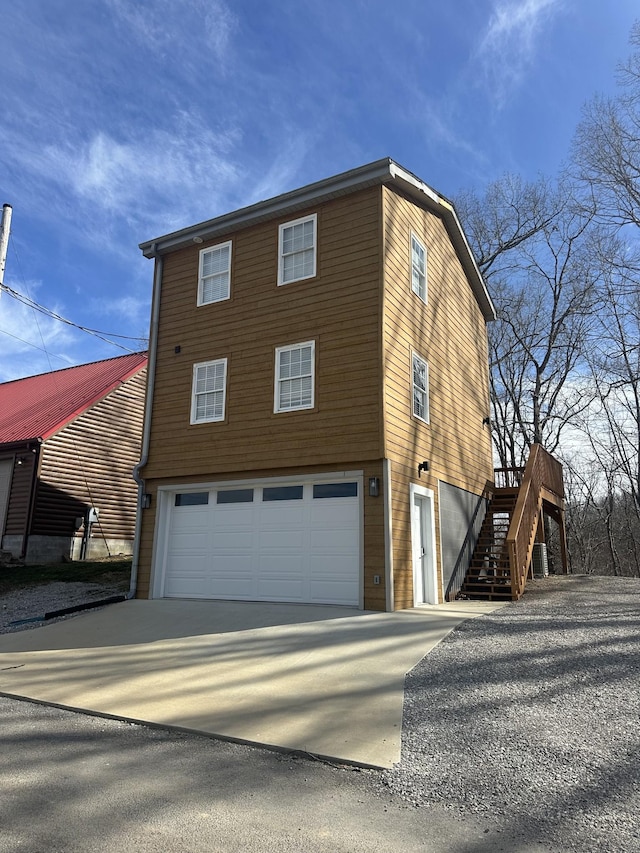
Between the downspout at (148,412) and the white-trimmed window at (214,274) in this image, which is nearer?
the downspout at (148,412)

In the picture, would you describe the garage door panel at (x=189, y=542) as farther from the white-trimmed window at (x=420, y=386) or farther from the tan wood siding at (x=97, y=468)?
the tan wood siding at (x=97, y=468)

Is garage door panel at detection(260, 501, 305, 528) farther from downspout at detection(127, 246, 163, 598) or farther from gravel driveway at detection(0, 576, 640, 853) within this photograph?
gravel driveway at detection(0, 576, 640, 853)

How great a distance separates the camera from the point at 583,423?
25.9 meters

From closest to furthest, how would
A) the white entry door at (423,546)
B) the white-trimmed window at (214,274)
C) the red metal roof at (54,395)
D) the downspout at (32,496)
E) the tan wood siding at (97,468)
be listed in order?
the white entry door at (423,546)
the white-trimmed window at (214,274)
the downspout at (32,496)
the tan wood siding at (97,468)
the red metal roof at (54,395)

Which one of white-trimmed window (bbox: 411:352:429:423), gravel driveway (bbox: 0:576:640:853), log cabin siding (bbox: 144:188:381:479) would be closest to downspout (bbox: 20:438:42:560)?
log cabin siding (bbox: 144:188:381:479)

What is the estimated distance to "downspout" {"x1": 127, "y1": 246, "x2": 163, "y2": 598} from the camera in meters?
11.2

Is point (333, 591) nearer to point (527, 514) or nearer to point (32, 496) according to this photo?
point (527, 514)

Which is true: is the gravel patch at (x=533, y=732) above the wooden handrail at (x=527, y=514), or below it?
below

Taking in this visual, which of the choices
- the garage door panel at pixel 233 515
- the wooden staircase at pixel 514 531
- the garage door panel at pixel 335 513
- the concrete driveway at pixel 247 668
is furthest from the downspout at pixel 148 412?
the wooden staircase at pixel 514 531

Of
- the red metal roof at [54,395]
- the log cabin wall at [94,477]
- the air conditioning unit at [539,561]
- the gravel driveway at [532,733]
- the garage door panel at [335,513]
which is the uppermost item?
the red metal roof at [54,395]

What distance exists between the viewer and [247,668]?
6328 millimetres

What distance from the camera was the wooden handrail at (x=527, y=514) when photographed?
33.5ft

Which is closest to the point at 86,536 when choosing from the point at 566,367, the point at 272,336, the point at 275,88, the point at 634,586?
the point at 272,336

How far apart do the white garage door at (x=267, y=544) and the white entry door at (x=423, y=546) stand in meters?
1.35
